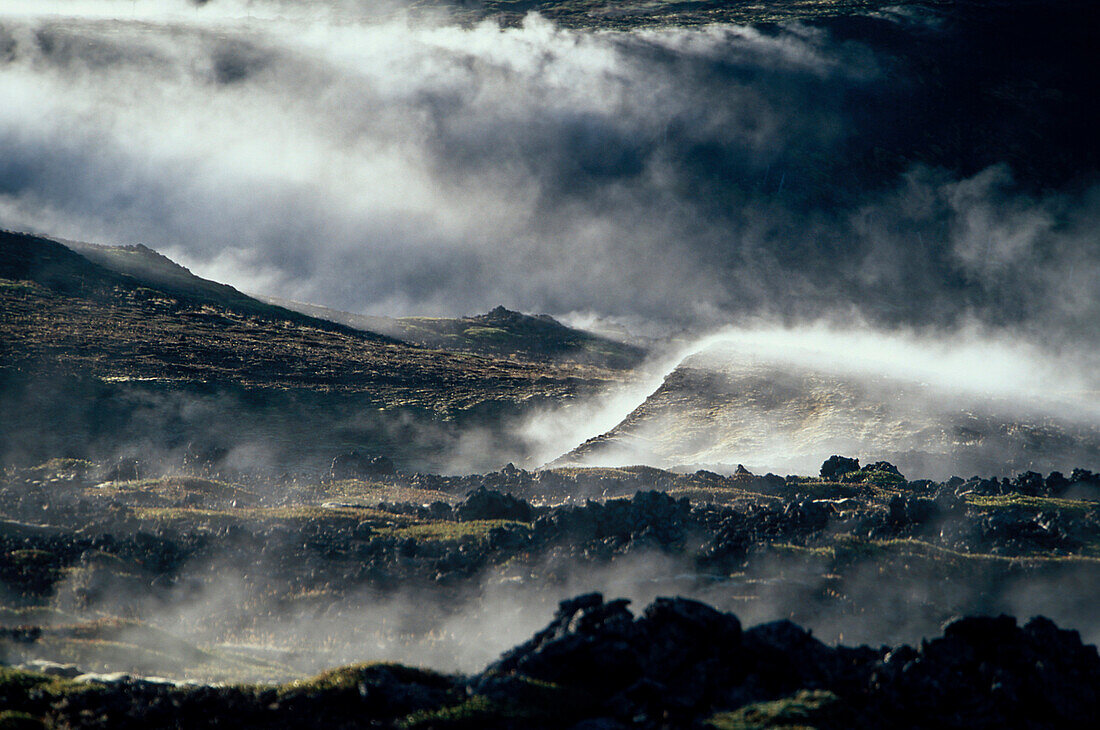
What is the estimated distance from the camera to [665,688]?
57.5 feet

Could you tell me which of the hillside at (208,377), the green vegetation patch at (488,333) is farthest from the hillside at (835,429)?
the green vegetation patch at (488,333)

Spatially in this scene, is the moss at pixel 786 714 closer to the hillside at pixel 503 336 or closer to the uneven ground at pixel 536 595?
the uneven ground at pixel 536 595

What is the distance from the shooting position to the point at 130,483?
4819 centimetres

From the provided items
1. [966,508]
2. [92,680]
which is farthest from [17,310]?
[966,508]

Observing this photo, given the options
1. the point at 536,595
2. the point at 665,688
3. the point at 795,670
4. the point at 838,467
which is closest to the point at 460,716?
the point at 665,688

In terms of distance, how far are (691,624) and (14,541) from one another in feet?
87.5

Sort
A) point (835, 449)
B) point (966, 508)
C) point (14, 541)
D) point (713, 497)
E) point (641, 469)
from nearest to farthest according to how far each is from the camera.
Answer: point (14, 541)
point (966, 508)
point (713, 497)
point (641, 469)
point (835, 449)

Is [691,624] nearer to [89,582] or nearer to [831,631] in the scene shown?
[831,631]

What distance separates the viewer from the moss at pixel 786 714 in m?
16.1

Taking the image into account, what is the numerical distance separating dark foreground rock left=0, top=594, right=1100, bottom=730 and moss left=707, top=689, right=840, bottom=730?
0.04 meters

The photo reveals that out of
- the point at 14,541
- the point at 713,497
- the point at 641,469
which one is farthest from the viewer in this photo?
the point at 641,469

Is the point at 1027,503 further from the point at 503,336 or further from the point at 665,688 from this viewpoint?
the point at 503,336

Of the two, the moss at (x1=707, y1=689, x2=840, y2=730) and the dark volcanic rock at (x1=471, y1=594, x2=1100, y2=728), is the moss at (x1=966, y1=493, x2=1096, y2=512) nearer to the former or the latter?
the dark volcanic rock at (x1=471, y1=594, x2=1100, y2=728)

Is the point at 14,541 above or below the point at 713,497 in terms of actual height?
below
